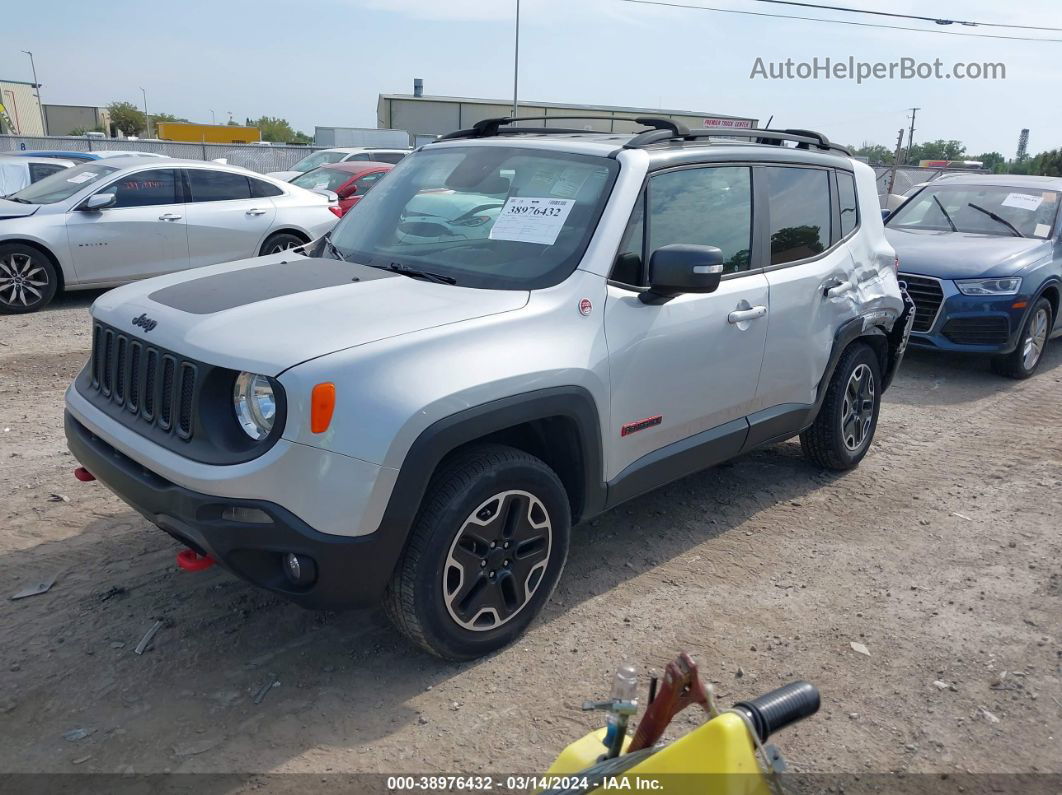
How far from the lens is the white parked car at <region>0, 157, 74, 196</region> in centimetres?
1262

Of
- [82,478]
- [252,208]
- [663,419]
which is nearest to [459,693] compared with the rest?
[663,419]

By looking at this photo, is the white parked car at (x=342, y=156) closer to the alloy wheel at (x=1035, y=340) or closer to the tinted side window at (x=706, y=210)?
the alloy wheel at (x=1035, y=340)

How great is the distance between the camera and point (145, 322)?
10.7ft

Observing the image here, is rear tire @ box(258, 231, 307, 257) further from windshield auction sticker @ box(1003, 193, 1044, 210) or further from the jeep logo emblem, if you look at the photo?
windshield auction sticker @ box(1003, 193, 1044, 210)

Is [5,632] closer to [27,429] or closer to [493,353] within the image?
[493,353]

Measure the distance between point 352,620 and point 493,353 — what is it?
52.9 inches

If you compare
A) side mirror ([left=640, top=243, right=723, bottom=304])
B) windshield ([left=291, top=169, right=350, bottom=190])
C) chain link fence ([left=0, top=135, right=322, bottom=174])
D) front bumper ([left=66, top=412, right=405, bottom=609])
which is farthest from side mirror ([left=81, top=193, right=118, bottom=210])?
chain link fence ([left=0, top=135, right=322, bottom=174])

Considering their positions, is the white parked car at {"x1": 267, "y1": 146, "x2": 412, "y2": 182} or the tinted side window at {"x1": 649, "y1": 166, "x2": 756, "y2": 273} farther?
the white parked car at {"x1": 267, "y1": 146, "x2": 412, "y2": 182}

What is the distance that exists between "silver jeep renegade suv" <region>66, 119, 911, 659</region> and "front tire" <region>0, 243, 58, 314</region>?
5.75 metres

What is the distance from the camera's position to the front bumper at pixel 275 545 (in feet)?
9.08

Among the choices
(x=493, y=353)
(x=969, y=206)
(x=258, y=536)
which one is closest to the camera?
Result: (x=258, y=536)

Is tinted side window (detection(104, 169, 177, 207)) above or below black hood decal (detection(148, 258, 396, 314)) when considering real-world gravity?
below

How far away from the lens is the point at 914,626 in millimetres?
3760

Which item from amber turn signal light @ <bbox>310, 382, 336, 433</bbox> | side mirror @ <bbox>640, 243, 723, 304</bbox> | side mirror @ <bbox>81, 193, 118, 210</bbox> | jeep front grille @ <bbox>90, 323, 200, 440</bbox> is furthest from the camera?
side mirror @ <bbox>81, 193, 118, 210</bbox>
